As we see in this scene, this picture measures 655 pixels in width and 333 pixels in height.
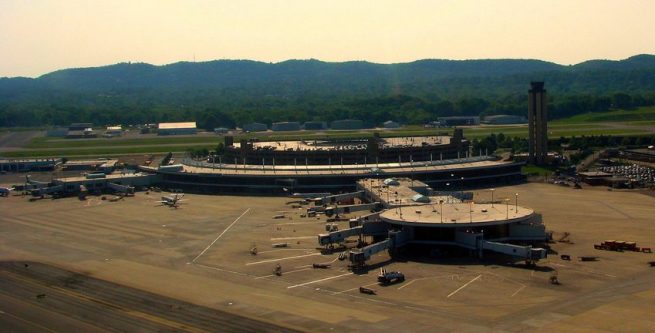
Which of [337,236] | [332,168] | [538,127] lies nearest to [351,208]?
[337,236]

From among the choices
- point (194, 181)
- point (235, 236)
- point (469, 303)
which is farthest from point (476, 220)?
point (194, 181)

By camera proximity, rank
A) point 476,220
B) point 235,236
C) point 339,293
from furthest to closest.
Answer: point 235,236 < point 476,220 < point 339,293

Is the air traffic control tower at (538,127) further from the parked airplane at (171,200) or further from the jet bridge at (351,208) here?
the parked airplane at (171,200)

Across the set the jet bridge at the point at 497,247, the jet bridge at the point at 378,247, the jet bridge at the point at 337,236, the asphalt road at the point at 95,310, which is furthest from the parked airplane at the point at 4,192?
the jet bridge at the point at 497,247

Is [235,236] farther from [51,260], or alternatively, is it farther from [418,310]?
[418,310]

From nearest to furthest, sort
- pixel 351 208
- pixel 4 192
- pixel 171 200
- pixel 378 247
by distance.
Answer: pixel 378 247 < pixel 351 208 < pixel 171 200 < pixel 4 192

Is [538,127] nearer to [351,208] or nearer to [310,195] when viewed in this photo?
[310,195]

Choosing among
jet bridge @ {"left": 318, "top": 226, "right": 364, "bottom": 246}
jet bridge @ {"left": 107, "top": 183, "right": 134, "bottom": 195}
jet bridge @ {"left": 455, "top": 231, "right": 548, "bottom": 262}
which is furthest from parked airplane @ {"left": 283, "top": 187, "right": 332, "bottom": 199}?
jet bridge @ {"left": 455, "top": 231, "right": 548, "bottom": 262}
